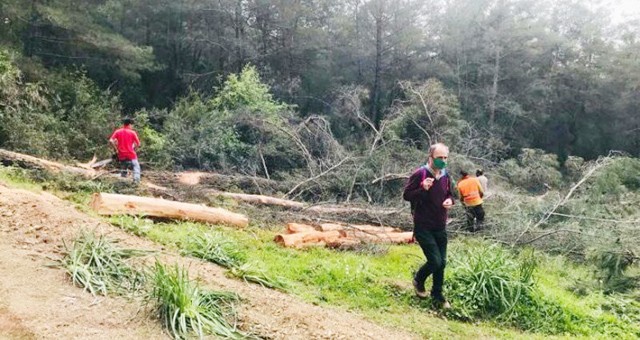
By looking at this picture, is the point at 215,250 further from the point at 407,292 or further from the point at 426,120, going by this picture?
the point at 426,120

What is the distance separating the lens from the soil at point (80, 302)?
3.70 m

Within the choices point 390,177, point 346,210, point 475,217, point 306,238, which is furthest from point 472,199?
point 306,238

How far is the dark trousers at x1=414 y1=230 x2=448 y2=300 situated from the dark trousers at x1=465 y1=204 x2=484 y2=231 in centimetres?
506

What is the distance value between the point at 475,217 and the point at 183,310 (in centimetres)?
783

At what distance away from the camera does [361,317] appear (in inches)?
211

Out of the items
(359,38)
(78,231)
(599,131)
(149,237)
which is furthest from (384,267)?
(599,131)

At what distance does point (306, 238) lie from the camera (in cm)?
805

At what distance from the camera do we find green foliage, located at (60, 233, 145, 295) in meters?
4.43

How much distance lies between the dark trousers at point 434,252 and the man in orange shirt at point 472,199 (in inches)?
192

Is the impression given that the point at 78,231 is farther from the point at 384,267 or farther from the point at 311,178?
the point at 311,178

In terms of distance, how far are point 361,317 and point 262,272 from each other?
114 centimetres

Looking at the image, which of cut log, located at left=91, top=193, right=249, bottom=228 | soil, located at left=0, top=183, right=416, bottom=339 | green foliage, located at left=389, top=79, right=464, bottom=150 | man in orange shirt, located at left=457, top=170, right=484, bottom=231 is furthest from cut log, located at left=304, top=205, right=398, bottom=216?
green foliage, located at left=389, top=79, right=464, bottom=150

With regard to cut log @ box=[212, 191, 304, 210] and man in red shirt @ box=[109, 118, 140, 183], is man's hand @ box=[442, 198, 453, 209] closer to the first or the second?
cut log @ box=[212, 191, 304, 210]

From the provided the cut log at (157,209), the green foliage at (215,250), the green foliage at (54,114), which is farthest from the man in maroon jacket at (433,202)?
the green foliage at (54,114)
